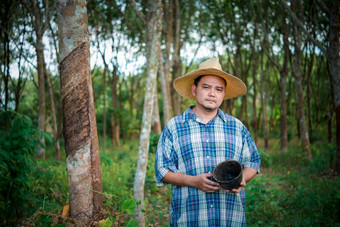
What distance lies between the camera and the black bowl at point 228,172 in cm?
180

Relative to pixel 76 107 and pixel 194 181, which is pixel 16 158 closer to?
pixel 76 107

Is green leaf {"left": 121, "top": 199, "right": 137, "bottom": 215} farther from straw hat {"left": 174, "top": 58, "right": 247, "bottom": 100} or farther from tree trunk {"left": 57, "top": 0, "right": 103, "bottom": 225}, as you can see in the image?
straw hat {"left": 174, "top": 58, "right": 247, "bottom": 100}

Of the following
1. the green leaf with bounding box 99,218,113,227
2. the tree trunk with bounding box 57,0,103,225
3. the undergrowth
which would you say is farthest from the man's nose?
the green leaf with bounding box 99,218,113,227

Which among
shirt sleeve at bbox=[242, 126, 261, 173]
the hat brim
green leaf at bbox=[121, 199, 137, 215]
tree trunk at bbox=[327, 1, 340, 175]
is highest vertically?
tree trunk at bbox=[327, 1, 340, 175]

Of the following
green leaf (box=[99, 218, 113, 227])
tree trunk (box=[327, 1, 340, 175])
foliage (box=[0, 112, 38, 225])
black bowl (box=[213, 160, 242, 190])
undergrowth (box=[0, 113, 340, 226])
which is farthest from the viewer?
tree trunk (box=[327, 1, 340, 175])

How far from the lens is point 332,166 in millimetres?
5980

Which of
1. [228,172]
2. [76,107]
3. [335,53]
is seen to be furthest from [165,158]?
[335,53]

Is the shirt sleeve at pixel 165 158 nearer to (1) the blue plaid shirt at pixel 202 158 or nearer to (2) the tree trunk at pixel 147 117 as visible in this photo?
(1) the blue plaid shirt at pixel 202 158

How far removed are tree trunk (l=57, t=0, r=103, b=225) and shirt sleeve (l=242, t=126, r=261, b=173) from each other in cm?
127

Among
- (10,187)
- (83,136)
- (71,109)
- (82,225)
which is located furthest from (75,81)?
(10,187)

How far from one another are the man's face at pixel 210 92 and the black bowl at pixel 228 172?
47 cm

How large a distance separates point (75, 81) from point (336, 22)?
571 cm

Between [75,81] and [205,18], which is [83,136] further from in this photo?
[205,18]

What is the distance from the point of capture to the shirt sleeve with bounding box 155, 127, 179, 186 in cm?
200
